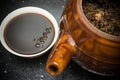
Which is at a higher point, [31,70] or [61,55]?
[61,55]

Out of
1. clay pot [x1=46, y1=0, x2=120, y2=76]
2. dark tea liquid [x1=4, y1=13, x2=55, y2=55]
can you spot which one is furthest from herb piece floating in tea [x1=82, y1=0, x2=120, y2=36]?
dark tea liquid [x1=4, y1=13, x2=55, y2=55]

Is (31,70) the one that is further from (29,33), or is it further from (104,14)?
(104,14)

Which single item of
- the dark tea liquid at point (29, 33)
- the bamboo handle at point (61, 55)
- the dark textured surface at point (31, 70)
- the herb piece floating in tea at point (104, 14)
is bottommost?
the dark textured surface at point (31, 70)

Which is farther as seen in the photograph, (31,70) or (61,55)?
(31,70)

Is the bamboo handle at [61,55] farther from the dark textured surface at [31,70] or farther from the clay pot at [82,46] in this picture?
the dark textured surface at [31,70]

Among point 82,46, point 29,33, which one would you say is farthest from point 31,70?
point 82,46

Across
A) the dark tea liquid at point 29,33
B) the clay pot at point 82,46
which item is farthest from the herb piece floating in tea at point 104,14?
the dark tea liquid at point 29,33
